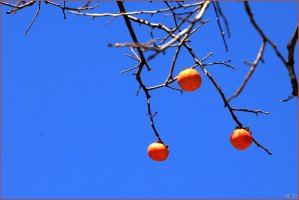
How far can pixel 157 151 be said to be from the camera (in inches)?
132

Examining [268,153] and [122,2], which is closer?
[268,153]

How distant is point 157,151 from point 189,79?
0.64 m

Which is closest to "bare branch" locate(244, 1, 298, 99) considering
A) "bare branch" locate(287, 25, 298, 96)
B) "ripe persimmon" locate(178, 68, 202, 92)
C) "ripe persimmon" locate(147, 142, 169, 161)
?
"bare branch" locate(287, 25, 298, 96)

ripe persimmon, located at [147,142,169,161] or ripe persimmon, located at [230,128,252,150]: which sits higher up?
ripe persimmon, located at [147,142,169,161]

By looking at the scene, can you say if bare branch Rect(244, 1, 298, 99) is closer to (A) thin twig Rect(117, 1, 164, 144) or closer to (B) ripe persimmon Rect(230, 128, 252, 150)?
(B) ripe persimmon Rect(230, 128, 252, 150)

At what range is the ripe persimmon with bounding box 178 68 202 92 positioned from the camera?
120 inches

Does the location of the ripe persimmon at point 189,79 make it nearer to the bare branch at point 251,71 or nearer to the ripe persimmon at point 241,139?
the ripe persimmon at point 241,139

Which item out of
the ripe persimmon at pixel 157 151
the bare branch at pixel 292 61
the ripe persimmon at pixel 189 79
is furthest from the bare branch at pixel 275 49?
the ripe persimmon at pixel 157 151

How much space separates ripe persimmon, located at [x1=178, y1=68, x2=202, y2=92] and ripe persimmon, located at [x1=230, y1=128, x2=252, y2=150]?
424 millimetres

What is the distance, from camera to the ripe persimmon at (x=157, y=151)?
3.36 meters

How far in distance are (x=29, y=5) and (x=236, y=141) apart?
1.98 m

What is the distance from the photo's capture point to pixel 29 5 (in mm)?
3697

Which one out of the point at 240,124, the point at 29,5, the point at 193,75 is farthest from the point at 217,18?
the point at 29,5

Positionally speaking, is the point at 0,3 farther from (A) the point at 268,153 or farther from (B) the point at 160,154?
(A) the point at 268,153
